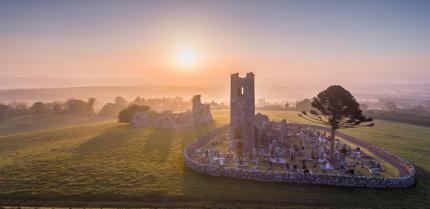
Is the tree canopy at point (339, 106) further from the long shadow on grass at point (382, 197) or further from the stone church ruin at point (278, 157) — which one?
the long shadow on grass at point (382, 197)

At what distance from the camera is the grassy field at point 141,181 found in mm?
24906

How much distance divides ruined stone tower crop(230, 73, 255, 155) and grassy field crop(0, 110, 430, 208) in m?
7.62

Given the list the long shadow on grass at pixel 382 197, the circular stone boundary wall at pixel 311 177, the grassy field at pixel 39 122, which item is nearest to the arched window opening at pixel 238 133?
the circular stone boundary wall at pixel 311 177

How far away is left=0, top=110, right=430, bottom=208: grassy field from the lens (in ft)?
81.7

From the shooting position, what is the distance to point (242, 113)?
39.3 meters

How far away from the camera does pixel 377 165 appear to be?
31.8 m

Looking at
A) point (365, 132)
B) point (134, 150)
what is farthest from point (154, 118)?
point (365, 132)

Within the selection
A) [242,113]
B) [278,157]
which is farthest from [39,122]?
[278,157]

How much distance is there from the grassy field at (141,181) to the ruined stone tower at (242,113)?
7620 mm

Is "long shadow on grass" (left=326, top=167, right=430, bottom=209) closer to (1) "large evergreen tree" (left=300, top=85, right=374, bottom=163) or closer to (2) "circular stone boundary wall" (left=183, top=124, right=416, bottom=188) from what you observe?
(2) "circular stone boundary wall" (left=183, top=124, right=416, bottom=188)

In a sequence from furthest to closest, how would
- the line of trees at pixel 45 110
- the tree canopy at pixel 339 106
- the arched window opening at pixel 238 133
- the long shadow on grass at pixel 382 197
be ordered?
the line of trees at pixel 45 110
the arched window opening at pixel 238 133
the tree canopy at pixel 339 106
the long shadow on grass at pixel 382 197

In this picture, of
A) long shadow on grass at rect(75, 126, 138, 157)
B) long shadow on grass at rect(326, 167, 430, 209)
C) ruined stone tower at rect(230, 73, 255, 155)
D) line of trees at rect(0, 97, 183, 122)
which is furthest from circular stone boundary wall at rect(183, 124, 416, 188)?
line of trees at rect(0, 97, 183, 122)

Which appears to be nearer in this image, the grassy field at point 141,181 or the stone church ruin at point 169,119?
the grassy field at point 141,181

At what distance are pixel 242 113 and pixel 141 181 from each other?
1629 cm
